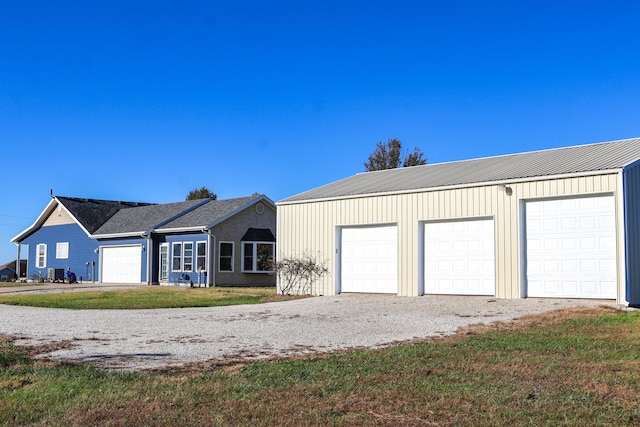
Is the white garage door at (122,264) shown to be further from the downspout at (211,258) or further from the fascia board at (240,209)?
the fascia board at (240,209)

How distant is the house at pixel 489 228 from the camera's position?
16328 mm

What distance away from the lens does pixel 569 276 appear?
55.6ft

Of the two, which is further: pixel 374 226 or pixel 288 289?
pixel 288 289

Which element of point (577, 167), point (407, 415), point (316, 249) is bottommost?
point (407, 415)

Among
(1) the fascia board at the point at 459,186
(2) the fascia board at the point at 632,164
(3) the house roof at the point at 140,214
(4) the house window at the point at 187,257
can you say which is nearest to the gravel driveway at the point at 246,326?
(1) the fascia board at the point at 459,186

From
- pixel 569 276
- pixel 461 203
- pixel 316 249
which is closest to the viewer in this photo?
pixel 569 276

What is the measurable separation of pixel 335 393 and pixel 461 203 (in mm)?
12959

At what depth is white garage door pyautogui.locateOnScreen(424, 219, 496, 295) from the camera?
725 inches

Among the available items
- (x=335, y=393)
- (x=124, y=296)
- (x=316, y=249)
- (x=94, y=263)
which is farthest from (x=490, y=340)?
(x=94, y=263)

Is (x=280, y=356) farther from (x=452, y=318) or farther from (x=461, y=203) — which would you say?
(x=461, y=203)

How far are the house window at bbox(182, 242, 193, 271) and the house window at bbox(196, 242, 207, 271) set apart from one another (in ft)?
1.54

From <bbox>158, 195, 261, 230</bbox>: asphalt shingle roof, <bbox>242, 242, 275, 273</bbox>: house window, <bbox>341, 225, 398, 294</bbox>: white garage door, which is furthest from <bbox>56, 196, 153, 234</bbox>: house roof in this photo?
<bbox>341, 225, 398, 294</bbox>: white garage door

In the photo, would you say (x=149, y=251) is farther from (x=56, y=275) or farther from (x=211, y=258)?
(x=56, y=275)

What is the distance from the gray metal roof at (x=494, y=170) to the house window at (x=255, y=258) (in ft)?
27.4
